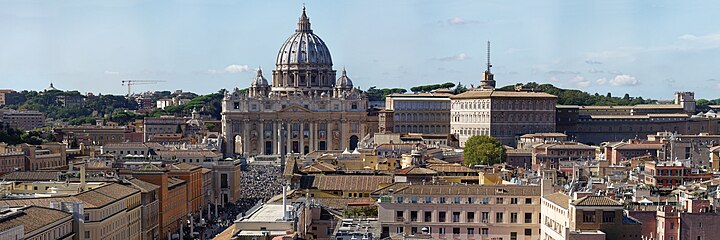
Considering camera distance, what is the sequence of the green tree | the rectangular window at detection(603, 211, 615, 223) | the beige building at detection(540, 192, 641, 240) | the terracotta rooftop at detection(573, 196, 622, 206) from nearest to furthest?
the beige building at detection(540, 192, 641, 240) < the terracotta rooftop at detection(573, 196, 622, 206) < the rectangular window at detection(603, 211, 615, 223) < the green tree

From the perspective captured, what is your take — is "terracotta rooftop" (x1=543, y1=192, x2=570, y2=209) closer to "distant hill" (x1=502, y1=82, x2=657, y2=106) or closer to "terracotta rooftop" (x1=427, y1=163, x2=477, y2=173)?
"terracotta rooftop" (x1=427, y1=163, x2=477, y2=173)

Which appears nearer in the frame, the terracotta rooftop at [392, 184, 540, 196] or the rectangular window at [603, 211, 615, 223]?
the rectangular window at [603, 211, 615, 223]

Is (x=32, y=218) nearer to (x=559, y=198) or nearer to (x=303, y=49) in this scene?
(x=559, y=198)

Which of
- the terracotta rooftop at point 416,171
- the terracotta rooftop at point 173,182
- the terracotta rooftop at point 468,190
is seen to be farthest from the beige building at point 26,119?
the terracotta rooftop at point 468,190

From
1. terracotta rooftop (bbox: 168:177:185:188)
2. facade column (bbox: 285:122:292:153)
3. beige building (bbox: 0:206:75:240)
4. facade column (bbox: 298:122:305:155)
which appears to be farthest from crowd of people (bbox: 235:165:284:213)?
facade column (bbox: 298:122:305:155)

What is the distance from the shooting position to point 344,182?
48.5 metres

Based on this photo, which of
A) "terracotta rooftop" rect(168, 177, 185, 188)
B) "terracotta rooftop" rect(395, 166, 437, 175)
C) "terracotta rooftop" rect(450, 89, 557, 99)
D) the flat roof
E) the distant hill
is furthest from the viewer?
the distant hill

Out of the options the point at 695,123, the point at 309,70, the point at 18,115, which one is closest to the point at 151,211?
the point at 695,123

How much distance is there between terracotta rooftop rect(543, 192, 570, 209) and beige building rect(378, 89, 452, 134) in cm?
7509

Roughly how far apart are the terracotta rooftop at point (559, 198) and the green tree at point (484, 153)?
37.3 m

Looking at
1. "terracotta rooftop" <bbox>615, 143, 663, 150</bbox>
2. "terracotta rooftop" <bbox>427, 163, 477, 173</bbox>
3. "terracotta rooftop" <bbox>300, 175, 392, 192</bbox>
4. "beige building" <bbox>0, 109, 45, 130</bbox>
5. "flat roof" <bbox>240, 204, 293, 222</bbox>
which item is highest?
"beige building" <bbox>0, 109, 45, 130</bbox>

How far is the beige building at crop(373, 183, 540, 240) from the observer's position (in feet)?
129

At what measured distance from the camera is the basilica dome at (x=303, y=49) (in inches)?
5408

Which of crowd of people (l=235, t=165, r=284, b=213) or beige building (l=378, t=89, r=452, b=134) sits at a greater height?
beige building (l=378, t=89, r=452, b=134)
